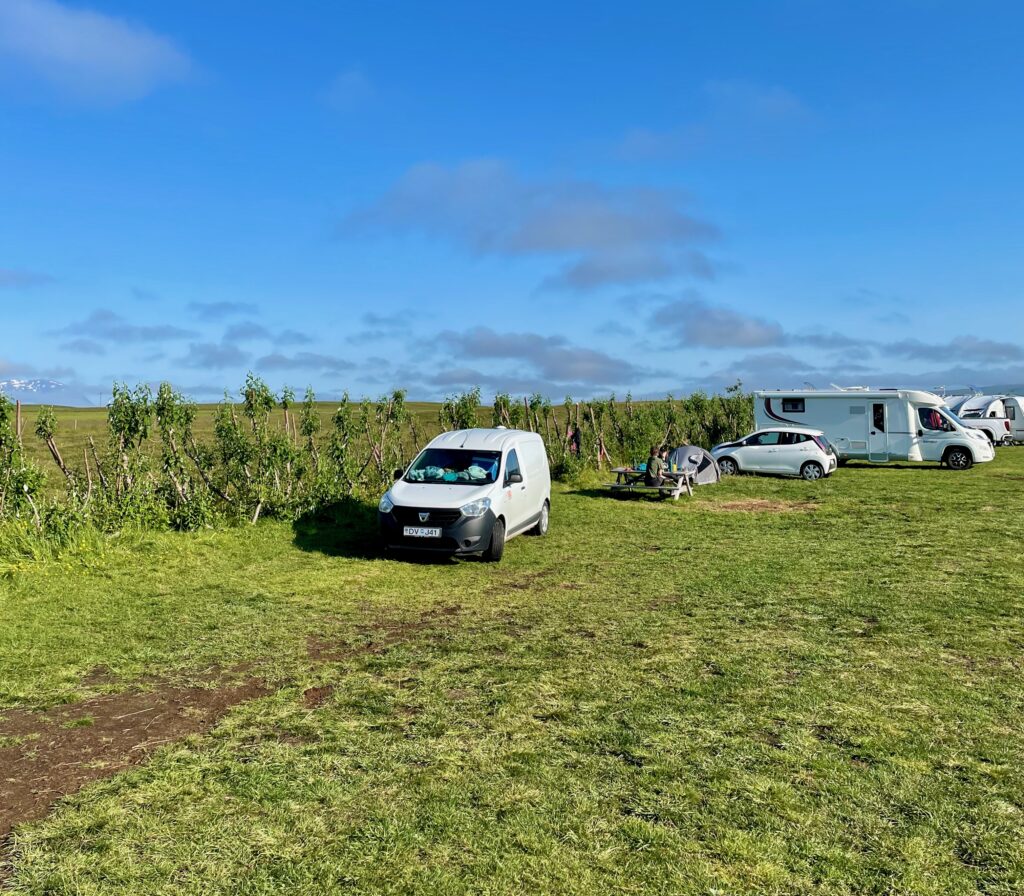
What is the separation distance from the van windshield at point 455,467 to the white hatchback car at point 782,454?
12558 mm

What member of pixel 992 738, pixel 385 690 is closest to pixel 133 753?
→ pixel 385 690

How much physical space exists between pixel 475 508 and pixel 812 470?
14.2 m

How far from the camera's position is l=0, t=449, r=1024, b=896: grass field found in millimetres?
3672

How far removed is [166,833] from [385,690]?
7.40 ft

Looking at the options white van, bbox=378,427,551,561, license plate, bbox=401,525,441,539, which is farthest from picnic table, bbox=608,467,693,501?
license plate, bbox=401,525,441,539

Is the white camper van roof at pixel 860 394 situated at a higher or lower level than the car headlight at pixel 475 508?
higher

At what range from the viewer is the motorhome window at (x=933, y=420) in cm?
2456

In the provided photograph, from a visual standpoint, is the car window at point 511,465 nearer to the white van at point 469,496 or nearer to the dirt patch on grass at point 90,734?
the white van at point 469,496

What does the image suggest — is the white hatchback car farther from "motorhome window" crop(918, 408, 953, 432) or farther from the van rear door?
the van rear door

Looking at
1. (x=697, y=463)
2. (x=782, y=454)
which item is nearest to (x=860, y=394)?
(x=782, y=454)

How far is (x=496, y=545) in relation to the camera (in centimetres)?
1159

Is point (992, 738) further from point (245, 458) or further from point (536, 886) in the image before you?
point (245, 458)

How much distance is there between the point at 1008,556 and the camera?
10977mm

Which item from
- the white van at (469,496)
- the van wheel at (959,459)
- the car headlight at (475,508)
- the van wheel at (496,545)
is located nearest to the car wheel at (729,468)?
the van wheel at (959,459)
